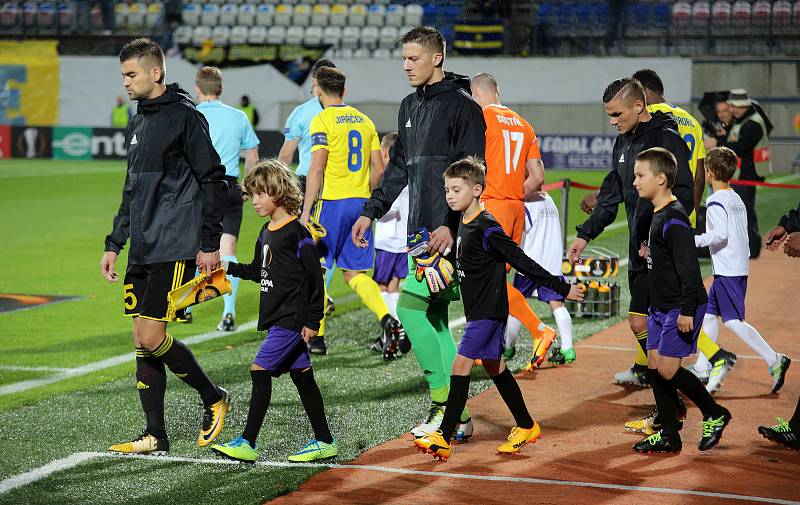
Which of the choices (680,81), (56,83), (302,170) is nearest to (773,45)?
(680,81)

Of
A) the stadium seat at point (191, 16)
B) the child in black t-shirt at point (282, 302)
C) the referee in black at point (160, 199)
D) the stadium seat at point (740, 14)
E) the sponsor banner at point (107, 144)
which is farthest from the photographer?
the stadium seat at point (191, 16)

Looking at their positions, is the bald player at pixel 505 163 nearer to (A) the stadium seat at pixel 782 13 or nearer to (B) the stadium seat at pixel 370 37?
(A) the stadium seat at pixel 782 13

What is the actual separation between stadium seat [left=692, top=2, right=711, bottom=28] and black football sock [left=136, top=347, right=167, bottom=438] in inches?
1287

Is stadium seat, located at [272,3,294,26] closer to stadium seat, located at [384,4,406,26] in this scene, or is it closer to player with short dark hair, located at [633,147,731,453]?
stadium seat, located at [384,4,406,26]

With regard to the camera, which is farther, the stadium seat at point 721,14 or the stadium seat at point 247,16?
the stadium seat at point 247,16

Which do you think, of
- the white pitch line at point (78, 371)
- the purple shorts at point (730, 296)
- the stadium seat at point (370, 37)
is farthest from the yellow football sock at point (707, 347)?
the stadium seat at point (370, 37)

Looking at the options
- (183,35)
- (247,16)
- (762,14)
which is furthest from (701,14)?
(183,35)

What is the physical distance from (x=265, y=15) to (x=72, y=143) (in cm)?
843

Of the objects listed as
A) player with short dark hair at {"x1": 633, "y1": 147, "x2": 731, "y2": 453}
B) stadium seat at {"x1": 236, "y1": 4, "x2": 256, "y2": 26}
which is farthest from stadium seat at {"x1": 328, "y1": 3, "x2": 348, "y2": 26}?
player with short dark hair at {"x1": 633, "y1": 147, "x2": 731, "y2": 453}

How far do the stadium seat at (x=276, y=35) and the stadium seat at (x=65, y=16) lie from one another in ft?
25.0

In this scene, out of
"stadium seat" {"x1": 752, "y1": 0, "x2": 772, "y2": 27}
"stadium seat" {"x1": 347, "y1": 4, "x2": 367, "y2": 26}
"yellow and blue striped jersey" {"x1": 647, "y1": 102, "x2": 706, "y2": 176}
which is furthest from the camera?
"stadium seat" {"x1": 347, "y1": 4, "x2": 367, "y2": 26}

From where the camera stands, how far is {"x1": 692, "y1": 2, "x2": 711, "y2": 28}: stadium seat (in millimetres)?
36000

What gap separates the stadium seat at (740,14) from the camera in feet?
117

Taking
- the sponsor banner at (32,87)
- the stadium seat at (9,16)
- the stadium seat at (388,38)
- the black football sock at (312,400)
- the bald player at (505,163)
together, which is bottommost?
the black football sock at (312,400)
